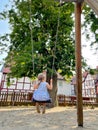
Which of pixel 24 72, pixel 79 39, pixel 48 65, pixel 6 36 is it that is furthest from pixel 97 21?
pixel 79 39

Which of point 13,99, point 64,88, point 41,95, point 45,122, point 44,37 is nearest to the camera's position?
point 41,95

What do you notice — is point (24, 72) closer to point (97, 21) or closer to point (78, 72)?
point (97, 21)

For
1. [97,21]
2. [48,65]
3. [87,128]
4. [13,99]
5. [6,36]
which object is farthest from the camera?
[13,99]

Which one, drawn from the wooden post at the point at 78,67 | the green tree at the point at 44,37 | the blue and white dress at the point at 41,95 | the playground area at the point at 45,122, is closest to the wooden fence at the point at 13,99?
the green tree at the point at 44,37

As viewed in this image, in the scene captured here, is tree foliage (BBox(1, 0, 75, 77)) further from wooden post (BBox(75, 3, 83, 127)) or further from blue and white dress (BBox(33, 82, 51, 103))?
wooden post (BBox(75, 3, 83, 127))

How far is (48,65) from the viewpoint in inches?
682

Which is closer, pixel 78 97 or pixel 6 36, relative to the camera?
pixel 78 97

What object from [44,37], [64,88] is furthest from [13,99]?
[64,88]

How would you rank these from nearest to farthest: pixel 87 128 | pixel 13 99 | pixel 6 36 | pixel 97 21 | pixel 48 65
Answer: pixel 87 128
pixel 97 21
pixel 48 65
pixel 6 36
pixel 13 99

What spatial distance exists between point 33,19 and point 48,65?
9.70 feet

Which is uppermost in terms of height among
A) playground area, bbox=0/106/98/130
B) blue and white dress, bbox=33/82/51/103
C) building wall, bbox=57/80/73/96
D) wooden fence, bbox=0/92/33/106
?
building wall, bbox=57/80/73/96

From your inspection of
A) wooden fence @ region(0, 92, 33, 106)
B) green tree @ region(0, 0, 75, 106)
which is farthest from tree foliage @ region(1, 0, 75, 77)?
wooden fence @ region(0, 92, 33, 106)

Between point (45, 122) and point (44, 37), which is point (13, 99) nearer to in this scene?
point (44, 37)

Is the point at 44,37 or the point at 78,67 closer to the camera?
the point at 78,67
